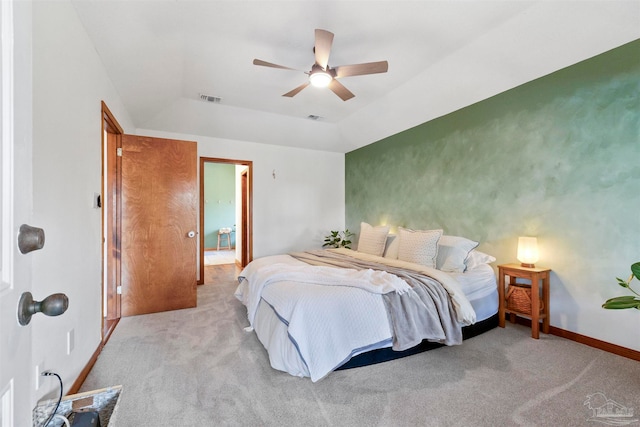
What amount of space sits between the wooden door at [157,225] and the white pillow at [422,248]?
2.69 m

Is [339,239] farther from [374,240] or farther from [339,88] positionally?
[339,88]

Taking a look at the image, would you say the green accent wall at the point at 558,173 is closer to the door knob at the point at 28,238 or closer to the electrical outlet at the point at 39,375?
the door knob at the point at 28,238

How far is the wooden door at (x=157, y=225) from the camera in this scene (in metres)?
3.36

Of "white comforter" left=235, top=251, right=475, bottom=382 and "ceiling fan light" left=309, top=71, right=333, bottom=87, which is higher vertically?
"ceiling fan light" left=309, top=71, right=333, bottom=87

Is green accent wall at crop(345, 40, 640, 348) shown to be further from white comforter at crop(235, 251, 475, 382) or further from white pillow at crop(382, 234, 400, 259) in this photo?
white comforter at crop(235, 251, 475, 382)

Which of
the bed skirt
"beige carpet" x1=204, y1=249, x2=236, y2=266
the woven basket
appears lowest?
"beige carpet" x1=204, y1=249, x2=236, y2=266

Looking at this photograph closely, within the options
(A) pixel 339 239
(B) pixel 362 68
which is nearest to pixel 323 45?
(B) pixel 362 68

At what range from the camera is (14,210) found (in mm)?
578

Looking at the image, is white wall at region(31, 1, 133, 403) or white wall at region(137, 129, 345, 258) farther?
white wall at region(137, 129, 345, 258)

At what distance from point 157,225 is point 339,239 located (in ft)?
11.3

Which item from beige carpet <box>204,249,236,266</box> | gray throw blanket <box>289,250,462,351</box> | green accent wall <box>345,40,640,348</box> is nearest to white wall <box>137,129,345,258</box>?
beige carpet <box>204,249,236,266</box>

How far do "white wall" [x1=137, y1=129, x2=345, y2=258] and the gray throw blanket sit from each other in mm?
3429

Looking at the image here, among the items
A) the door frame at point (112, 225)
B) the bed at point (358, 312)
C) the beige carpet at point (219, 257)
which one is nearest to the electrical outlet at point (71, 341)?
the bed at point (358, 312)

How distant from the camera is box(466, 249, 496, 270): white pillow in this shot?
330 centimetres
